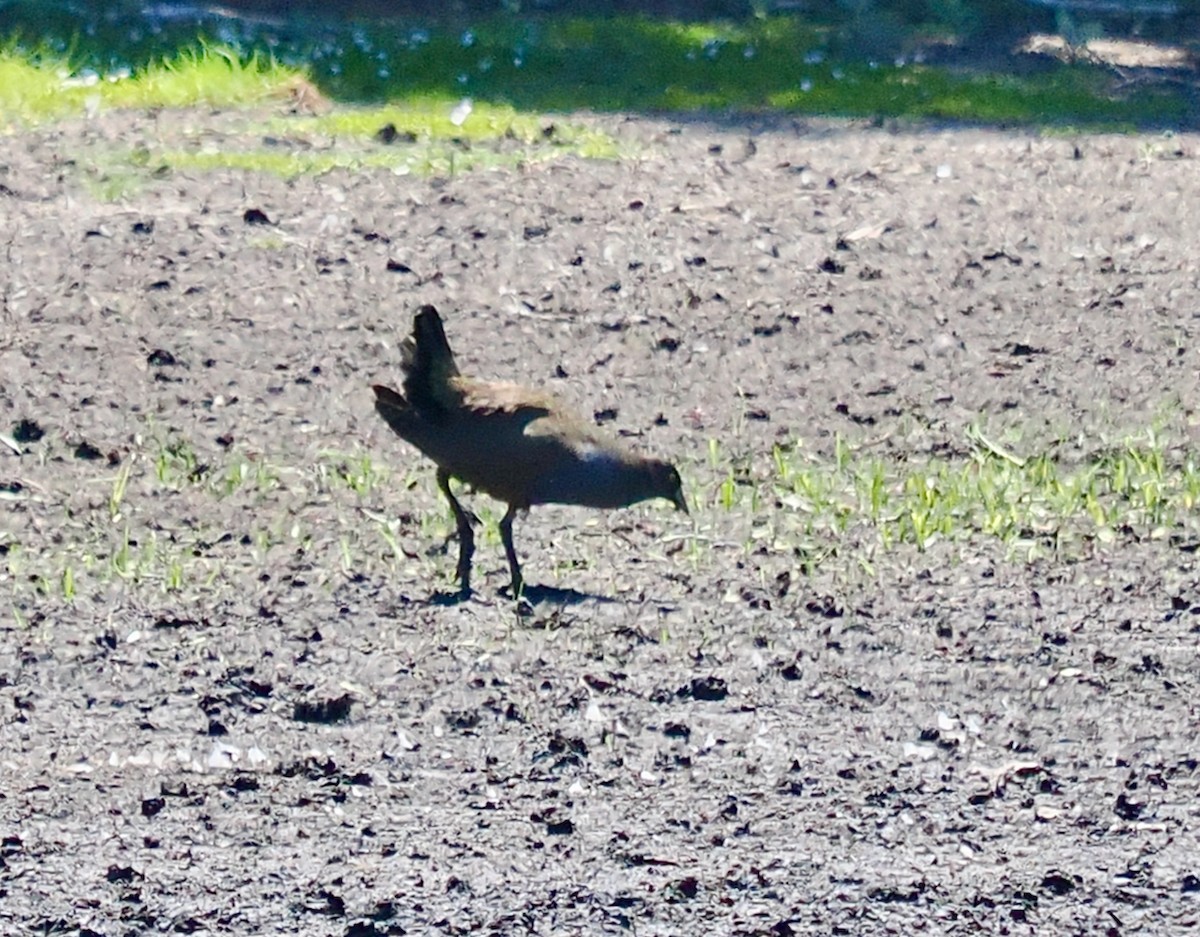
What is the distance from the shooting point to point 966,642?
586cm

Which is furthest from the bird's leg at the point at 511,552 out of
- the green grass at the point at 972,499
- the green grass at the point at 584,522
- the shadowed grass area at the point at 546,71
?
the shadowed grass area at the point at 546,71

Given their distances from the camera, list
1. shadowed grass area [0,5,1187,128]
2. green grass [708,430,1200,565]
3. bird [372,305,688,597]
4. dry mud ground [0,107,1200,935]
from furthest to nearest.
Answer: shadowed grass area [0,5,1187,128], green grass [708,430,1200,565], bird [372,305,688,597], dry mud ground [0,107,1200,935]

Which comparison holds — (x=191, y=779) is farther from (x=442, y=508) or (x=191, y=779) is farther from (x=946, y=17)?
(x=946, y=17)

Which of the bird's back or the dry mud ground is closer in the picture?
the dry mud ground

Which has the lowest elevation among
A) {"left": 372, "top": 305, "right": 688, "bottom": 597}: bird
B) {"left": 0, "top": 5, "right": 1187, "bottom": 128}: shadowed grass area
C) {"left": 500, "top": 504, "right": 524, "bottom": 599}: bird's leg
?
{"left": 500, "top": 504, "right": 524, "bottom": 599}: bird's leg

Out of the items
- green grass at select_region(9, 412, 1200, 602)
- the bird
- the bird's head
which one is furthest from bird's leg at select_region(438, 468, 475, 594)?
the bird's head

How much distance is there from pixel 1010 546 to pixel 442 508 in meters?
1.64

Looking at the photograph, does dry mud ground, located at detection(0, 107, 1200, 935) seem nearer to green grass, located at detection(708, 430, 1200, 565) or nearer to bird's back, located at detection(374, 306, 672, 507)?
green grass, located at detection(708, 430, 1200, 565)

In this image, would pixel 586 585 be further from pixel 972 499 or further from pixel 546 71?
pixel 546 71

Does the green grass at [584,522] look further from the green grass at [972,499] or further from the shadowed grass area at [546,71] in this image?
the shadowed grass area at [546,71]

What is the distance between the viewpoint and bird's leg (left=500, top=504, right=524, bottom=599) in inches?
238

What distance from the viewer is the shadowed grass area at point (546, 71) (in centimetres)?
1149

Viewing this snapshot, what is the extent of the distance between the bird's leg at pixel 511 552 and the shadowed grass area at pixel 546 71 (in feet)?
17.8

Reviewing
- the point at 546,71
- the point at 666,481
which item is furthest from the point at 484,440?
the point at 546,71
